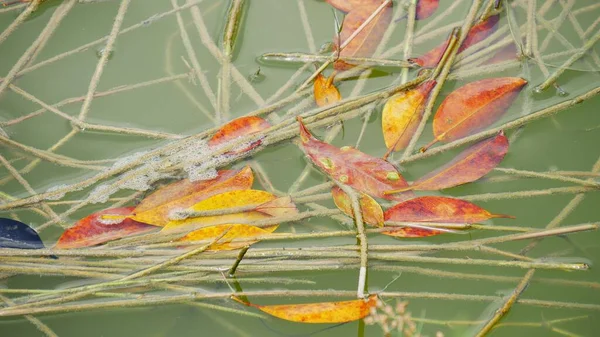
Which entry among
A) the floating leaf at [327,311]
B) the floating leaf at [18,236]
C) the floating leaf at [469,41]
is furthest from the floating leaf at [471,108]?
the floating leaf at [18,236]

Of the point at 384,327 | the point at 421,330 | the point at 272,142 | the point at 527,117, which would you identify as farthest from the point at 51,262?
the point at 527,117

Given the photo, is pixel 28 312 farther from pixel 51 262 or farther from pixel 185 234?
pixel 185 234

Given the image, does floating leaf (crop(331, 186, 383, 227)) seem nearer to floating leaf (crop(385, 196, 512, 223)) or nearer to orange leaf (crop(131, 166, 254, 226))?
floating leaf (crop(385, 196, 512, 223))

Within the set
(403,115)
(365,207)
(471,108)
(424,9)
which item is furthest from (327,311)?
(424,9)

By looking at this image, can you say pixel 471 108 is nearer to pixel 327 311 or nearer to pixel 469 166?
pixel 469 166

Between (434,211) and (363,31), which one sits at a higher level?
(363,31)

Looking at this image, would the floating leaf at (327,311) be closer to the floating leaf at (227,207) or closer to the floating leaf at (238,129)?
the floating leaf at (227,207)
